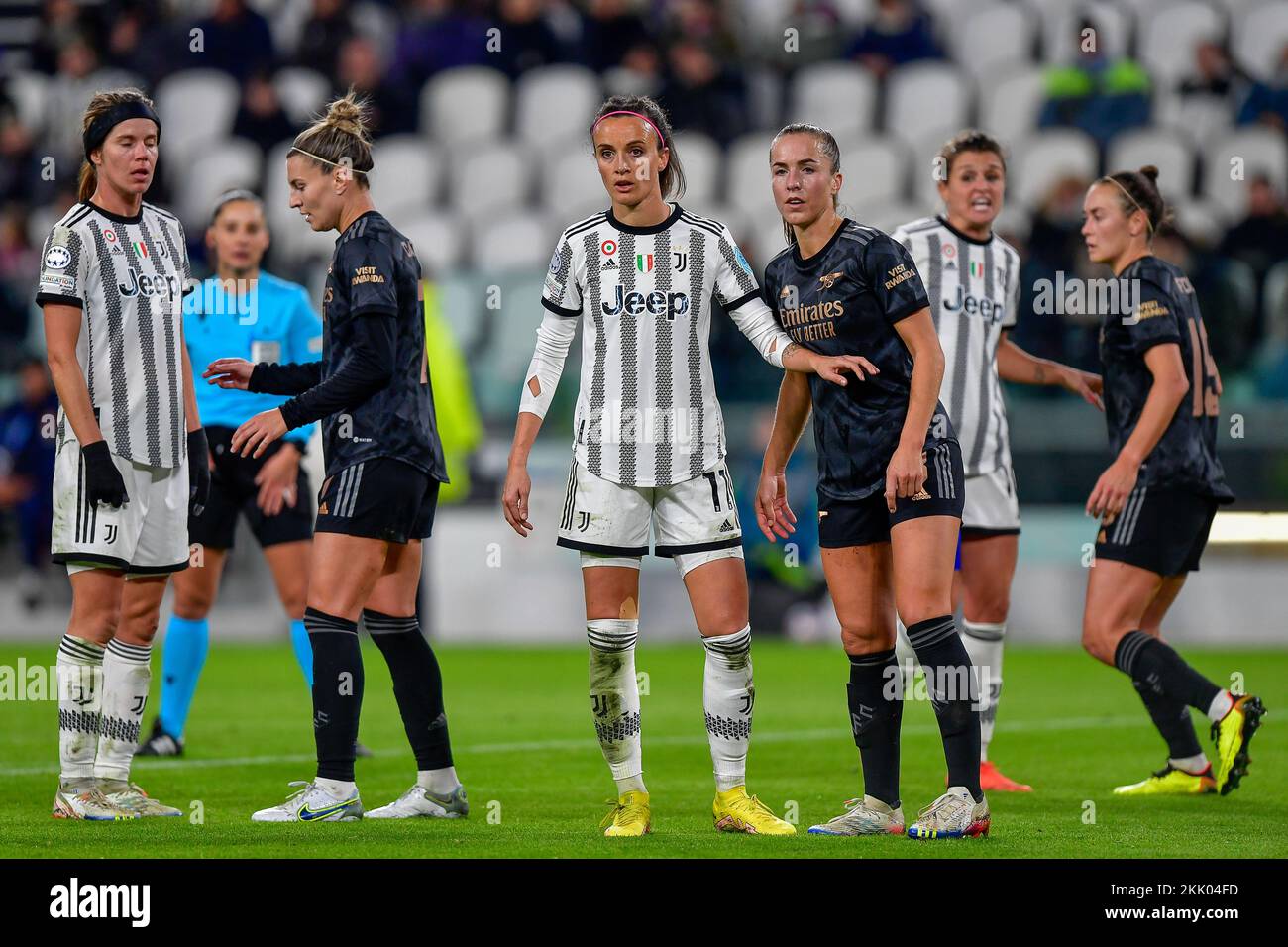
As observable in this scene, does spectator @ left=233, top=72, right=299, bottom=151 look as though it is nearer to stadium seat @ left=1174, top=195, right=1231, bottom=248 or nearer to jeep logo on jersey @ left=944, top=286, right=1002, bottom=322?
stadium seat @ left=1174, top=195, right=1231, bottom=248

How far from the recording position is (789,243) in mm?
5410

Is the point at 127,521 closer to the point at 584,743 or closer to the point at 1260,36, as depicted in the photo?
the point at 584,743

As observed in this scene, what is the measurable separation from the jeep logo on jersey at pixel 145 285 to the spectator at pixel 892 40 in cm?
1327

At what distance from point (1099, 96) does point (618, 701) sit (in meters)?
13.1

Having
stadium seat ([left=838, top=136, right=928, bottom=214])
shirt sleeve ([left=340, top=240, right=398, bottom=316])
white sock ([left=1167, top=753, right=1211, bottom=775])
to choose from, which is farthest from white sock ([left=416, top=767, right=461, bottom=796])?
stadium seat ([left=838, top=136, right=928, bottom=214])

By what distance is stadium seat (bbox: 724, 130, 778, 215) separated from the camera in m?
17.2

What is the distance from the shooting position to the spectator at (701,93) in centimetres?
1705

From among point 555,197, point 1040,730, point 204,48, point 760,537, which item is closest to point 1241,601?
point 760,537

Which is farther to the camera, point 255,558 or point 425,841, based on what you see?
point 255,558

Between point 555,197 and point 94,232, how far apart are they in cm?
1227

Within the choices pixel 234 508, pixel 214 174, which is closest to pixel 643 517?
pixel 234 508
